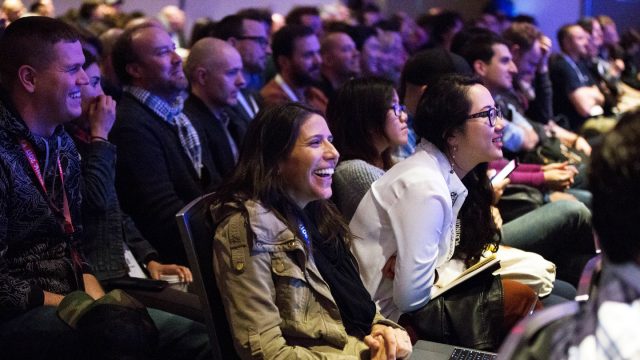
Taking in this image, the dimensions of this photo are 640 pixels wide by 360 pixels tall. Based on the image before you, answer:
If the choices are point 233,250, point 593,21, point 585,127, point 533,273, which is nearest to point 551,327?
point 233,250

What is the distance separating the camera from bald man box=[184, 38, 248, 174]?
4.02 m

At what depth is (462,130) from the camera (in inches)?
109

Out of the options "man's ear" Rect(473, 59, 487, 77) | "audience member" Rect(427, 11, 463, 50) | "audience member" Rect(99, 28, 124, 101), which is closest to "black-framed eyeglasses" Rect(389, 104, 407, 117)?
"audience member" Rect(99, 28, 124, 101)

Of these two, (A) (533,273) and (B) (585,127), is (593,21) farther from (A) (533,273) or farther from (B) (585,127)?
(A) (533,273)

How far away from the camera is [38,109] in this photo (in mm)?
2541

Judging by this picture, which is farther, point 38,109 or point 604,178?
point 38,109

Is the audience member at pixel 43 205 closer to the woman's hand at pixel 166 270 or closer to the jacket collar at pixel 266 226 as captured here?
the woman's hand at pixel 166 270

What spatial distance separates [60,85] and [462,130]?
1.27 meters

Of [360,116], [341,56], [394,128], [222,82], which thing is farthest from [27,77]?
[341,56]

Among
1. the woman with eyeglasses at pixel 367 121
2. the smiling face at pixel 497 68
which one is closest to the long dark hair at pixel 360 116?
the woman with eyeglasses at pixel 367 121

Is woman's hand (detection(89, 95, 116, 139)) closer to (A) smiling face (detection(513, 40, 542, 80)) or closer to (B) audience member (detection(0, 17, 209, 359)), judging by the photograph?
(B) audience member (detection(0, 17, 209, 359))

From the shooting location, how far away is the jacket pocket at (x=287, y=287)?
2.10 m

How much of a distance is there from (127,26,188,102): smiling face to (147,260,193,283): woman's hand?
93 cm

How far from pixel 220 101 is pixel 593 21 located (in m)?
5.18
